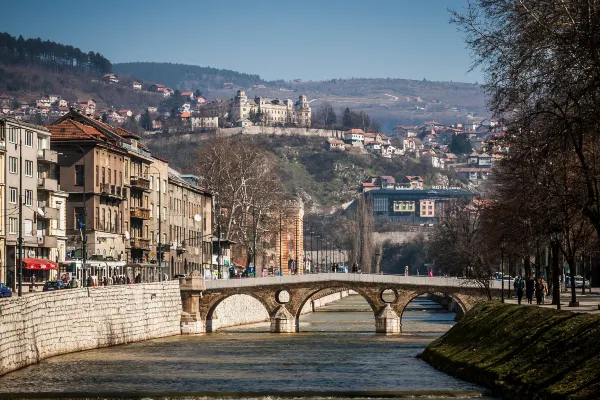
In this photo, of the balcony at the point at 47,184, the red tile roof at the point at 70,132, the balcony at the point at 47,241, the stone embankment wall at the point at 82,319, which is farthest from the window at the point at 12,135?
the red tile roof at the point at 70,132

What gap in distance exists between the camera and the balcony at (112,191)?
358 feet

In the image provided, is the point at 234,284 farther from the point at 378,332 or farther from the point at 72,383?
the point at 72,383

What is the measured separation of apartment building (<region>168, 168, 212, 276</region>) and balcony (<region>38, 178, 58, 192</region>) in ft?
90.2

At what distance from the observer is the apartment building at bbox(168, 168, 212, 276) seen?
13112 centimetres

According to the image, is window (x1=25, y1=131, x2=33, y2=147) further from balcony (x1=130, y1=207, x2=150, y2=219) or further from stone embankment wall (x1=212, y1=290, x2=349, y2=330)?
balcony (x1=130, y1=207, x2=150, y2=219)

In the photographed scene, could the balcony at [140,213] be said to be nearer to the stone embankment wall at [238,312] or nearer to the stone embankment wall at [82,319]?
the stone embankment wall at [238,312]

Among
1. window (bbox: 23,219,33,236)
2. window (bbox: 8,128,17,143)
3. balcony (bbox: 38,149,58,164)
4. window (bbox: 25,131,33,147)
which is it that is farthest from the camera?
balcony (bbox: 38,149,58,164)

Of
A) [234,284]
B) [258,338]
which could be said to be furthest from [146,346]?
[234,284]

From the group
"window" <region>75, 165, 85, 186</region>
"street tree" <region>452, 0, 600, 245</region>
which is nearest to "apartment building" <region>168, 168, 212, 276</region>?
→ "window" <region>75, 165, 85, 186</region>

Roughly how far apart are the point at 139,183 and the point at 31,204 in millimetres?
26425

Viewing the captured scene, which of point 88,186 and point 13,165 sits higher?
point 13,165

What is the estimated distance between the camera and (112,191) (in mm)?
112188

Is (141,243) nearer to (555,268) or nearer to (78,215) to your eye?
(78,215)

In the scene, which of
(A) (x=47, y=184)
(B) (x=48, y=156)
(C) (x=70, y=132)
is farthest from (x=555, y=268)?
(C) (x=70, y=132)
